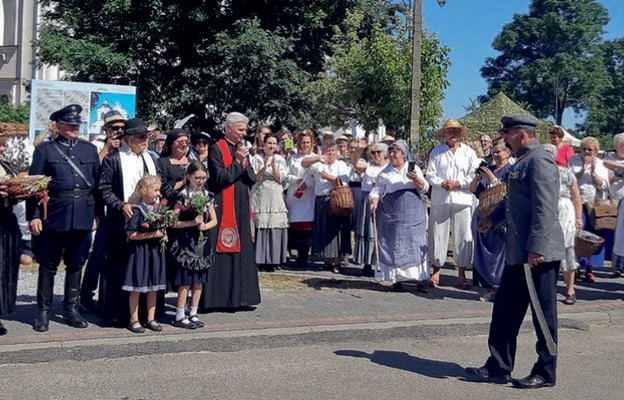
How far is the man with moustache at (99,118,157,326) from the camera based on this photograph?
7.79m

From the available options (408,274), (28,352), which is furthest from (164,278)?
(408,274)

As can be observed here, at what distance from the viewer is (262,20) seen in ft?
72.2

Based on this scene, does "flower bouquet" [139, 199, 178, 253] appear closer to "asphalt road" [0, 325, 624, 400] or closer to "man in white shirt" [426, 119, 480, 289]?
"asphalt road" [0, 325, 624, 400]

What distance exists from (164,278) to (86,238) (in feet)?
2.85

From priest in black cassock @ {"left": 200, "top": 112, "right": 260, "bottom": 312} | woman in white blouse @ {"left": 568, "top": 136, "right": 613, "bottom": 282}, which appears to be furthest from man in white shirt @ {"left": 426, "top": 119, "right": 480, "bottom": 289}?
priest in black cassock @ {"left": 200, "top": 112, "right": 260, "bottom": 312}

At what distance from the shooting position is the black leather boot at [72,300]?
25.8 feet

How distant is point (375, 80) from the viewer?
25047mm

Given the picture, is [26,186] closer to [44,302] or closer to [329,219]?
[44,302]

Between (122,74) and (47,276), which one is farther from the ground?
(122,74)

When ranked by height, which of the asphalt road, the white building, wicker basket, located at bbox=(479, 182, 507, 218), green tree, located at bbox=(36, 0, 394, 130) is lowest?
the asphalt road

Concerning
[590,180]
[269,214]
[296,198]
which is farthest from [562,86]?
A: [269,214]

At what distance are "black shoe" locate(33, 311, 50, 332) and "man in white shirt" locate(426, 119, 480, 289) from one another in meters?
4.87

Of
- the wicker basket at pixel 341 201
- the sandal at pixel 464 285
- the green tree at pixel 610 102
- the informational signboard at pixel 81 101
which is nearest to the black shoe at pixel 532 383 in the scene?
the sandal at pixel 464 285

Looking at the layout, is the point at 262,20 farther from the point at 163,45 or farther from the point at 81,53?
the point at 81,53
